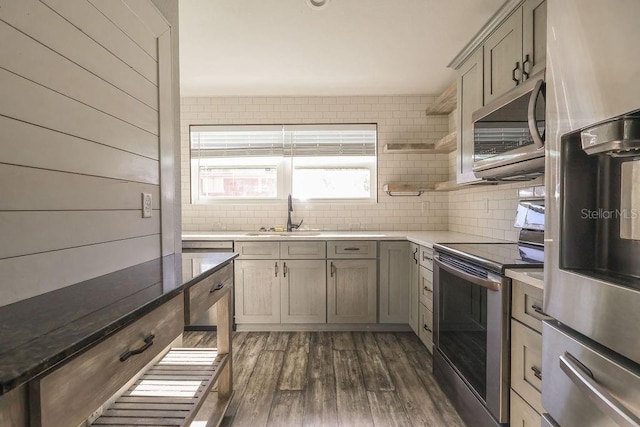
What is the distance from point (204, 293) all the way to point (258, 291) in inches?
62.0

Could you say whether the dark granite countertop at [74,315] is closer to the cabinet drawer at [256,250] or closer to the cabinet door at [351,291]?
the cabinet drawer at [256,250]

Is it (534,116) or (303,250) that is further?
(303,250)

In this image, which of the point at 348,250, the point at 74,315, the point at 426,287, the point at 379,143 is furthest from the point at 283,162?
the point at 74,315

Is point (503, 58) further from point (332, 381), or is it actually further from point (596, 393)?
point (332, 381)

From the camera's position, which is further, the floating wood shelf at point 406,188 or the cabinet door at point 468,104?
the floating wood shelf at point 406,188

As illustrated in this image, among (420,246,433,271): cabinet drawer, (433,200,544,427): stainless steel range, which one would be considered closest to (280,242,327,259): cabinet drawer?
(420,246,433,271): cabinet drawer

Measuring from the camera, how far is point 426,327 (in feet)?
7.80

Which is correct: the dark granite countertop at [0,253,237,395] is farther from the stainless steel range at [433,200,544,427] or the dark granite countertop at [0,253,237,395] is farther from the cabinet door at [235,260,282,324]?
the cabinet door at [235,260,282,324]

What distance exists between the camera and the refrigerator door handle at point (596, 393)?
625 millimetres

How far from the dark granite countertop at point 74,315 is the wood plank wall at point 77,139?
0.09 meters

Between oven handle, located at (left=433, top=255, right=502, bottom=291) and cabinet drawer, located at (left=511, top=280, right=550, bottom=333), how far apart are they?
0.08 m

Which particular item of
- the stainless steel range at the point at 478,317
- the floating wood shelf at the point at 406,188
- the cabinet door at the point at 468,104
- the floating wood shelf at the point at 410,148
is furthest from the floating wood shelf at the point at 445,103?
the stainless steel range at the point at 478,317

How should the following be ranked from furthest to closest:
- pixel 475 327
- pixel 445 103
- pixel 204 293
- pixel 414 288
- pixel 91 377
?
pixel 445 103
pixel 414 288
pixel 475 327
pixel 204 293
pixel 91 377

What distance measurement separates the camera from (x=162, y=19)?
160 centimetres
